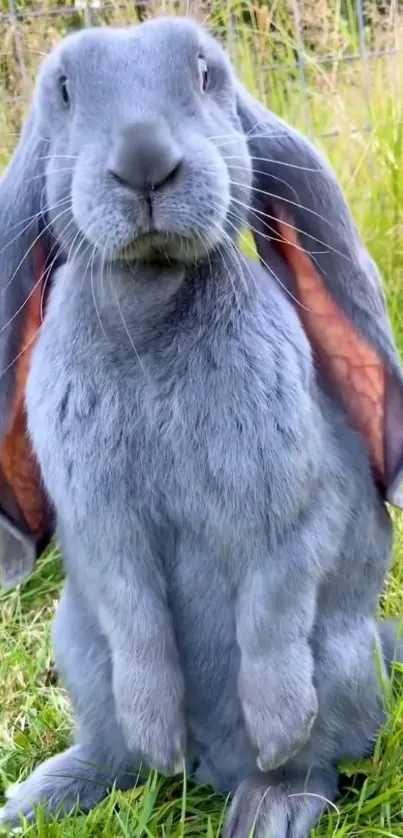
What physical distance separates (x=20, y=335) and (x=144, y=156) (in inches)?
17.5

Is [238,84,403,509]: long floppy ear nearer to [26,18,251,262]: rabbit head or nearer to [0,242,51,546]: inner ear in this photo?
[26,18,251,262]: rabbit head

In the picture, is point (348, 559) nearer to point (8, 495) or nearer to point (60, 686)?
point (8, 495)

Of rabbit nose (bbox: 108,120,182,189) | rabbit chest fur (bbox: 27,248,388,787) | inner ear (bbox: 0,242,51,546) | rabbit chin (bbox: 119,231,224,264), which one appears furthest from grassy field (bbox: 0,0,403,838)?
rabbit nose (bbox: 108,120,182,189)

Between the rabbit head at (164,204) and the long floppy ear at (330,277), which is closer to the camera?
the rabbit head at (164,204)

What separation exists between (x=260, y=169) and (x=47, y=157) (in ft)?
0.97

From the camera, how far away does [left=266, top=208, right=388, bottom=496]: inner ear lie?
153cm

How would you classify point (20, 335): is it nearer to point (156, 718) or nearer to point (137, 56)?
point (137, 56)

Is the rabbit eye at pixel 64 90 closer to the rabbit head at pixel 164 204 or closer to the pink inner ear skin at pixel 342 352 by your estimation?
the rabbit head at pixel 164 204

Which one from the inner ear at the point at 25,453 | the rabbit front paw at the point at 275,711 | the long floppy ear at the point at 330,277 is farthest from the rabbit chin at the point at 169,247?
the rabbit front paw at the point at 275,711

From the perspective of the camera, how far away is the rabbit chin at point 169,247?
1.25 m

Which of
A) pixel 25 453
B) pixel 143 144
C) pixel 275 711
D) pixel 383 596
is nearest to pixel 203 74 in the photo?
pixel 143 144

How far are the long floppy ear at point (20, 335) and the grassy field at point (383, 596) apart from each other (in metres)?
0.41

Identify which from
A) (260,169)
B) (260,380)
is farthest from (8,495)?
(260,169)

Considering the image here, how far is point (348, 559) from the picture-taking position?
1540mm
